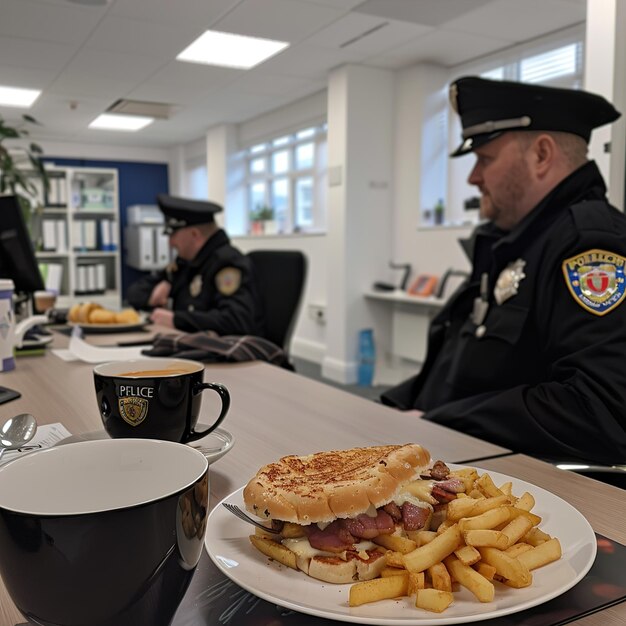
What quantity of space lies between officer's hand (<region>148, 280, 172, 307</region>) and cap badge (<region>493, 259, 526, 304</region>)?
2.01 metres

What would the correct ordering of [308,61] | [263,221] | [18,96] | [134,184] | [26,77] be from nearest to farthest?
1. [308,61]
2. [26,77]
3. [18,96]
4. [263,221]
5. [134,184]

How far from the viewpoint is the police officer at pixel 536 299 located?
3.75 ft

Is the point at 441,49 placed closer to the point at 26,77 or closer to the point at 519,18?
the point at 519,18

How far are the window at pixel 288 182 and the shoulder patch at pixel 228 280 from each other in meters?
3.97

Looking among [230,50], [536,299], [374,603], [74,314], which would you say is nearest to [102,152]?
[230,50]

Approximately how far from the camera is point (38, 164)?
387cm

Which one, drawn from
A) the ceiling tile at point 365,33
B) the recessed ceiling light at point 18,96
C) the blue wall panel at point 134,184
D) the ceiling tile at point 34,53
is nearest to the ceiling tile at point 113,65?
the ceiling tile at point 34,53

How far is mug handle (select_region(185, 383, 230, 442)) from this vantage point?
731 millimetres

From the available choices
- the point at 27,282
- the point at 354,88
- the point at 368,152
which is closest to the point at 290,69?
the point at 354,88

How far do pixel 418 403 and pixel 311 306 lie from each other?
15.9 feet

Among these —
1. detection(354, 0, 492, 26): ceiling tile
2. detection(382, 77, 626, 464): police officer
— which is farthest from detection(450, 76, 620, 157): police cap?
detection(354, 0, 492, 26): ceiling tile

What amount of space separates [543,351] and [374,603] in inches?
40.2

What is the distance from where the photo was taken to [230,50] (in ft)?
16.4

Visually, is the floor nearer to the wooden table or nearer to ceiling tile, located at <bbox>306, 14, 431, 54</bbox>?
ceiling tile, located at <bbox>306, 14, 431, 54</bbox>
